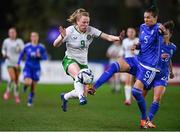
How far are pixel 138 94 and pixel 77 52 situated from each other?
5.64 feet

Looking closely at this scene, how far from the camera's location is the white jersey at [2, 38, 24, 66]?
26156mm

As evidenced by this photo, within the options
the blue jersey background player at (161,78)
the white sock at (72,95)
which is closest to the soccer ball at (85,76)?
the white sock at (72,95)

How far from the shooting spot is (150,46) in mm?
15922

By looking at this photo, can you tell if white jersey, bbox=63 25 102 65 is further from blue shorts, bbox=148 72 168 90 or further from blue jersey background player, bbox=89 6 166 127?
blue shorts, bbox=148 72 168 90

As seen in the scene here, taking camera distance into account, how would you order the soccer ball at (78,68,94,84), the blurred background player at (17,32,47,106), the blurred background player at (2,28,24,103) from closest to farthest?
the soccer ball at (78,68,94,84) → the blurred background player at (17,32,47,106) → the blurred background player at (2,28,24,103)

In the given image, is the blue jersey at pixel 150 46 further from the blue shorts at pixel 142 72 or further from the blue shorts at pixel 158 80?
the blue shorts at pixel 158 80

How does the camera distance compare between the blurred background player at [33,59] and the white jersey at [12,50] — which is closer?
the blurred background player at [33,59]

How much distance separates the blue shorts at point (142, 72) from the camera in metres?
16.0

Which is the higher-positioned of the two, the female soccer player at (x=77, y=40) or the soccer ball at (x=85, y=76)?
the female soccer player at (x=77, y=40)

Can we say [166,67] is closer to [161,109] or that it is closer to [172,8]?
[161,109]

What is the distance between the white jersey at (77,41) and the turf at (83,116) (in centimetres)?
161

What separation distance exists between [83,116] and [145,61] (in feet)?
12.0

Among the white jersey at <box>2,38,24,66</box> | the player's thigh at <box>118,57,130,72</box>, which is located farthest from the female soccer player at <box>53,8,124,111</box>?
the white jersey at <box>2,38,24,66</box>

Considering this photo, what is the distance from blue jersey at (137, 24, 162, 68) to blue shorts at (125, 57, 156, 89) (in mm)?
130
